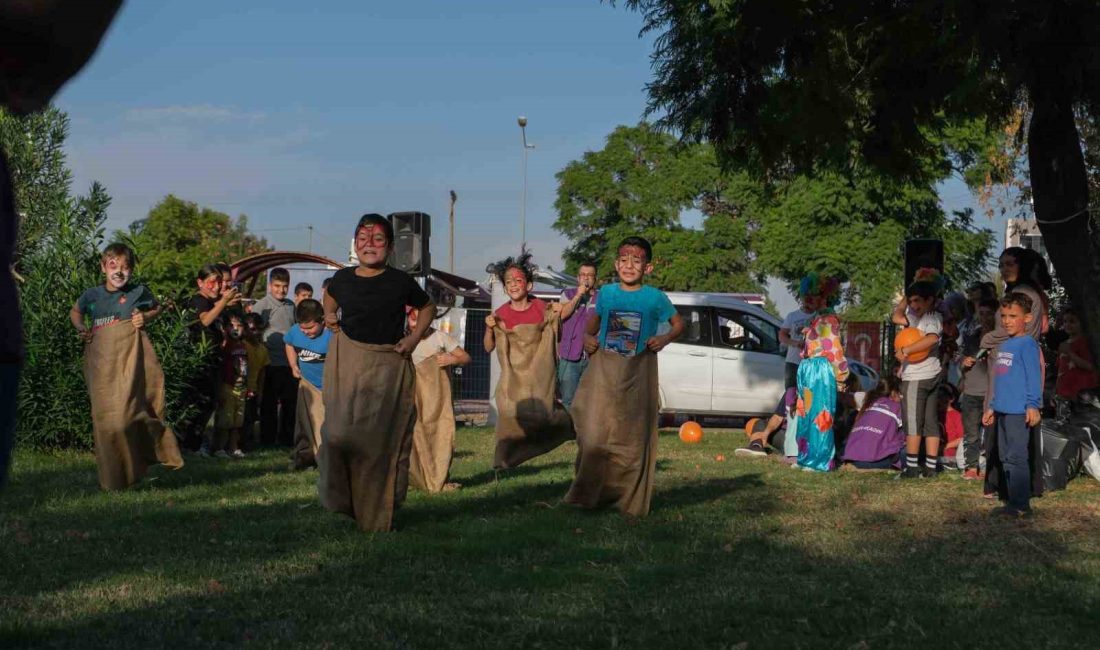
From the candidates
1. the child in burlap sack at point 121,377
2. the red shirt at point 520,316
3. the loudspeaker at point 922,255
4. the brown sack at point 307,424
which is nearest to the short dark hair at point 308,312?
the brown sack at point 307,424

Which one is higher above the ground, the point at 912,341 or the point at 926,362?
the point at 912,341

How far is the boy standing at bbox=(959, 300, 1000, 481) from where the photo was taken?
1315 cm

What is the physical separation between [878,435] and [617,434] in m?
5.79

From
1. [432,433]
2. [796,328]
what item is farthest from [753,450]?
[432,433]

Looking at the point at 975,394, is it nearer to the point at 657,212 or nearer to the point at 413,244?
the point at 413,244

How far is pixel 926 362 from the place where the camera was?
13367mm

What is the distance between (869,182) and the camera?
15.8m

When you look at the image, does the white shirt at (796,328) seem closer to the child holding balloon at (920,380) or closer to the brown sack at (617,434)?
the child holding balloon at (920,380)

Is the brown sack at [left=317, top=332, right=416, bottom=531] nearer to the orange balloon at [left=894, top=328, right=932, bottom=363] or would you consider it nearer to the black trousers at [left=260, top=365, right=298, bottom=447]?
the orange balloon at [left=894, top=328, right=932, bottom=363]

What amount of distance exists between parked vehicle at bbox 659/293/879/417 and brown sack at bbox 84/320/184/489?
1185 cm

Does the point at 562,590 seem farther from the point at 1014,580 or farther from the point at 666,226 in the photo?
the point at 666,226

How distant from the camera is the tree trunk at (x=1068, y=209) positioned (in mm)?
12648

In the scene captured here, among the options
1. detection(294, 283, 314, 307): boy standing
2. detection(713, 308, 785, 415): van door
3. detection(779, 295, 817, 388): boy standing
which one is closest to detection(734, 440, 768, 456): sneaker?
detection(779, 295, 817, 388): boy standing

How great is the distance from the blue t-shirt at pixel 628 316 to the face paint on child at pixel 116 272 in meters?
3.78
